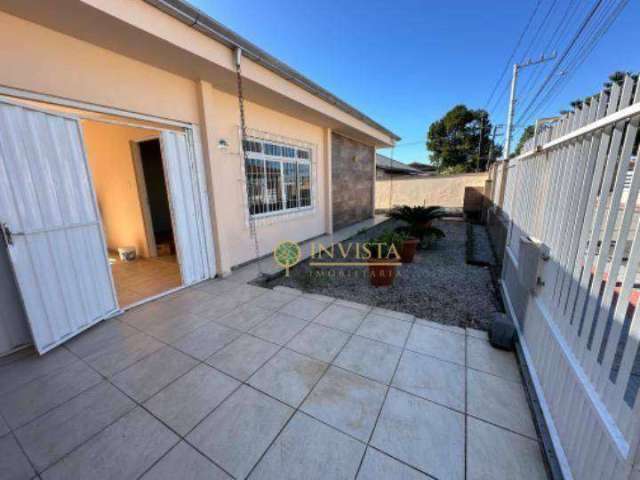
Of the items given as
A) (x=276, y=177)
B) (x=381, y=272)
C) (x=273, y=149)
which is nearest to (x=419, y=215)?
(x=381, y=272)

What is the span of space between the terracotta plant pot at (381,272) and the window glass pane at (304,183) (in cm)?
315

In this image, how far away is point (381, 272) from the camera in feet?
11.8

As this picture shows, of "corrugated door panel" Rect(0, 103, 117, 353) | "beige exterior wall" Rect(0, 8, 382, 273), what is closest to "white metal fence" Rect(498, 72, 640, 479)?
"beige exterior wall" Rect(0, 8, 382, 273)

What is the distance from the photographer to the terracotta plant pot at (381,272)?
3.56m

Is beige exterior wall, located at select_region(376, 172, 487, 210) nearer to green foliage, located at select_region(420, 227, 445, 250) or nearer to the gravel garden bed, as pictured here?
green foliage, located at select_region(420, 227, 445, 250)

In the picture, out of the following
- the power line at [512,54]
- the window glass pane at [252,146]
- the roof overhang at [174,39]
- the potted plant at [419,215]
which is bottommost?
the potted plant at [419,215]

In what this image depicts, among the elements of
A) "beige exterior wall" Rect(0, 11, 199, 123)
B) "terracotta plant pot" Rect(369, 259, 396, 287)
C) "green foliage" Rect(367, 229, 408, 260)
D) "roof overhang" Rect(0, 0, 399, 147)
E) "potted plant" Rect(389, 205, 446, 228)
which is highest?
"roof overhang" Rect(0, 0, 399, 147)

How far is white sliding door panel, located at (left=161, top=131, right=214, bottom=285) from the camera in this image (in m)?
3.43

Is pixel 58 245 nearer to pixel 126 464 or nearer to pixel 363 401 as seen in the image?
pixel 126 464

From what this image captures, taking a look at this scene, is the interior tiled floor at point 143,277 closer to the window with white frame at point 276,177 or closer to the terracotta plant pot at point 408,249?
the window with white frame at point 276,177

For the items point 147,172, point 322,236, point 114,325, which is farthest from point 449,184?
point 114,325

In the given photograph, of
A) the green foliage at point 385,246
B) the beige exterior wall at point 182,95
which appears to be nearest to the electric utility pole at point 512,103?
the beige exterior wall at point 182,95

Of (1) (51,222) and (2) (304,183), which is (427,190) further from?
(1) (51,222)

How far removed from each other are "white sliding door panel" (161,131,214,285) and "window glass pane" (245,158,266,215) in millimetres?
952
